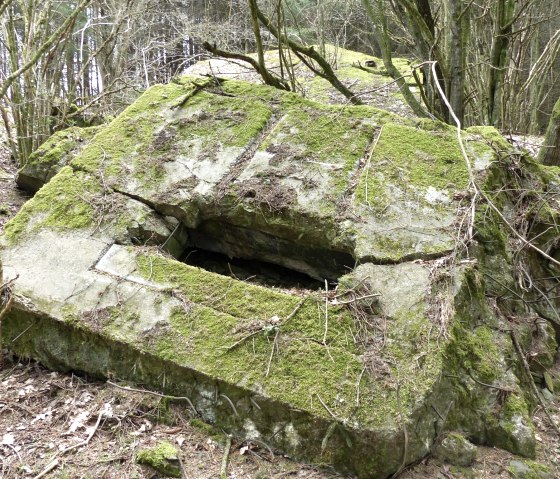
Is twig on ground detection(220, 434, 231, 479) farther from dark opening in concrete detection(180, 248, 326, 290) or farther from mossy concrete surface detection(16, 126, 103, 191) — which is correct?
mossy concrete surface detection(16, 126, 103, 191)

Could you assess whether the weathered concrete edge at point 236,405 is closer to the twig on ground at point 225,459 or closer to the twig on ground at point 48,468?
the twig on ground at point 225,459

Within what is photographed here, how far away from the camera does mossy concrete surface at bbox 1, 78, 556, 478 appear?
2691mm

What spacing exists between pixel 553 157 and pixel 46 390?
489 centimetres

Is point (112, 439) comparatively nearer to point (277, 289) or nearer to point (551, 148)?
point (277, 289)

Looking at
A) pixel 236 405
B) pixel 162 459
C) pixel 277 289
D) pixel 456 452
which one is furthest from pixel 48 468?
pixel 456 452

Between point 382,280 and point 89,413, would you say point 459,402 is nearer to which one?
point 382,280

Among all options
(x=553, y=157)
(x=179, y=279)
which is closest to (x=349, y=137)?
(x=179, y=279)

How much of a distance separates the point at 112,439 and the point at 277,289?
4.89 feet

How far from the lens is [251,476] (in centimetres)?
252

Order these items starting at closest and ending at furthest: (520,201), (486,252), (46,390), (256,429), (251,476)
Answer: (251,476) → (256,429) → (46,390) → (486,252) → (520,201)

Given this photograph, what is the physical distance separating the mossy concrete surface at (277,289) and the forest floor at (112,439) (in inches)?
4.0

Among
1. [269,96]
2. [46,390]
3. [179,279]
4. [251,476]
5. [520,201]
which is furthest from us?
[269,96]

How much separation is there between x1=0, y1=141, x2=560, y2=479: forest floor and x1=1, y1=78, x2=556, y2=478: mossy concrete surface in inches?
4.0

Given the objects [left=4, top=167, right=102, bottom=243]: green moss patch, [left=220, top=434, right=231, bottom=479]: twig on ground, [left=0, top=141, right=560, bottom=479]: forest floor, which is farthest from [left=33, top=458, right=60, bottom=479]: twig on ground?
[left=4, top=167, right=102, bottom=243]: green moss patch
